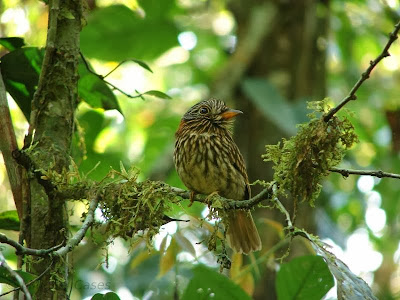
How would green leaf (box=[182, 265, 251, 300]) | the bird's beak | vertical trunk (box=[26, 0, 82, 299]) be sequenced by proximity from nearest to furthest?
green leaf (box=[182, 265, 251, 300])
vertical trunk (box=[26, 0, 82, 299])
the bird's beak

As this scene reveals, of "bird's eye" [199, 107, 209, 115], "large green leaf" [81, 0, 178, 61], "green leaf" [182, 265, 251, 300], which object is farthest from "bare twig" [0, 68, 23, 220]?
"large green leaf" [81, 0, 178, 61]

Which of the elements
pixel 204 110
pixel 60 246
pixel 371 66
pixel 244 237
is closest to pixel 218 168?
pixel 244 237

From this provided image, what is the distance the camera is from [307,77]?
496cm

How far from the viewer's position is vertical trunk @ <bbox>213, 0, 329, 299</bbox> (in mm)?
4852

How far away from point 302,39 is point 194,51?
1.95 metres

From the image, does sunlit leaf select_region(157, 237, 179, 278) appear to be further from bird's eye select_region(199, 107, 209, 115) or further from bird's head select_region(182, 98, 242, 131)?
bird's eye select_region(199, 107, 209, 115)

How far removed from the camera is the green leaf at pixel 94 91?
2.59 meters

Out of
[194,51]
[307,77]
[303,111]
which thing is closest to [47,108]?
[303,111]

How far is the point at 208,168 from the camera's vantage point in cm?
321

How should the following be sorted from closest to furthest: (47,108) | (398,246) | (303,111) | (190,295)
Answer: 1. (190,295)
2. (47,108)
3. (303,111)
4. (398,246)

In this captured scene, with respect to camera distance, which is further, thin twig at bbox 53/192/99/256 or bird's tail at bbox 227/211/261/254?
bird's tail at bbox 227/211/261/254

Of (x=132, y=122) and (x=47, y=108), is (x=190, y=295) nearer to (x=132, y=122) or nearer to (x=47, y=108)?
(x=47, y=108)

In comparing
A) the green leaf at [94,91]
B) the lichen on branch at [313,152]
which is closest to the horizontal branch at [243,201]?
the lichen on branch at [313,152]

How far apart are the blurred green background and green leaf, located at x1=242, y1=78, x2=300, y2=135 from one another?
1cm
